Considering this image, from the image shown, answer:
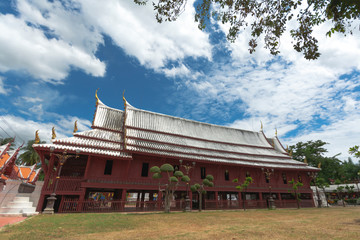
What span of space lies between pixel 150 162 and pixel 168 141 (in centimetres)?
369

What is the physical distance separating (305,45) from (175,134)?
18425 mm

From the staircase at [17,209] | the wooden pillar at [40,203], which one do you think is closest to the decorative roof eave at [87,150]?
the wooden pillar at [40,203]

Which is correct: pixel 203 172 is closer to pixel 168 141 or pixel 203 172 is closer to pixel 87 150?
pixel 168 141

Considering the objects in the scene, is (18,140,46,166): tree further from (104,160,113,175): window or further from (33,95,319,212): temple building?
(104,160,113,175): window

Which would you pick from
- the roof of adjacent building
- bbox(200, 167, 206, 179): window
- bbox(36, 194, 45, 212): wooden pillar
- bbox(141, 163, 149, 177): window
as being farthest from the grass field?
bbox(200, 167, 206, 179): window

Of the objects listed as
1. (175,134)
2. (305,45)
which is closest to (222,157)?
(175,134)

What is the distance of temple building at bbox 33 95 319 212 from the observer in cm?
1462

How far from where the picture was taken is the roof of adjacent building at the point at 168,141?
650 inches

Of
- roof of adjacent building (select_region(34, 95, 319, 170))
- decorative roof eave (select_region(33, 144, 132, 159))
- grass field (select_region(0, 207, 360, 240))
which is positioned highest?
roof of adjacent building (select_region(34, 95, 319, 170))

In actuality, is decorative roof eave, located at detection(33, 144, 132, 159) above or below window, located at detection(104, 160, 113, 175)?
above

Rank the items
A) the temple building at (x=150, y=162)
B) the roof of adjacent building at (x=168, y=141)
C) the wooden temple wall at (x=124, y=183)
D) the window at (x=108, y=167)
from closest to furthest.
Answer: the wooden temple wall at (x=124, y=183)
the temple building at (x=150, y=162)
the roof of adjacent building at (x=168, y=141)
the window at (x=108, y=167)

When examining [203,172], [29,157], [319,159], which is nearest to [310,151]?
[319,159]

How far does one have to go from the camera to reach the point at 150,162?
18.3 metres

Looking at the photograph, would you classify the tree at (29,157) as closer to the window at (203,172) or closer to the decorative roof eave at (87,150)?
the decorative roof eave at (87,150)
